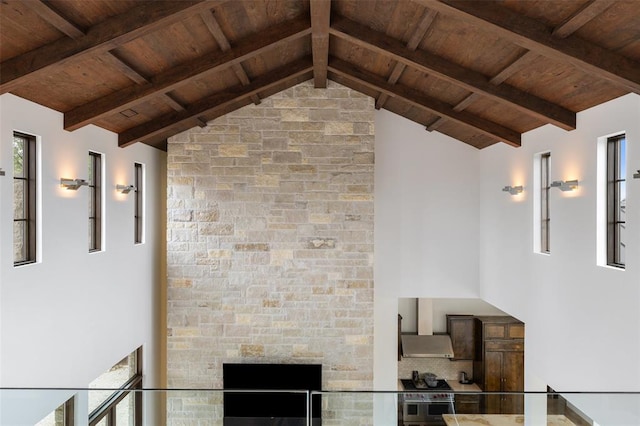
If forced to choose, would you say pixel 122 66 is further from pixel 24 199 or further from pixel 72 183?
pixel 24 199

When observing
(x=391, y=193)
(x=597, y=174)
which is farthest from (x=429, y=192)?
(x=597, y=174)

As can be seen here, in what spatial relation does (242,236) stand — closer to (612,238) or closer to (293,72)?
(293,72)

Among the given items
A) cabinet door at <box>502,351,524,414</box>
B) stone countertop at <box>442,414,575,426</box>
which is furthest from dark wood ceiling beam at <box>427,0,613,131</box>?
cabinet door at <box>502,351,524,414</box>

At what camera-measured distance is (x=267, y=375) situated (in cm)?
687

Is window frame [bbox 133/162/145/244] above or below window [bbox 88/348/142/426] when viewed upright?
above

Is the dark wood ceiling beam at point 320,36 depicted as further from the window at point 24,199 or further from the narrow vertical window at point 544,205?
the narrow vertical window at point 544,205

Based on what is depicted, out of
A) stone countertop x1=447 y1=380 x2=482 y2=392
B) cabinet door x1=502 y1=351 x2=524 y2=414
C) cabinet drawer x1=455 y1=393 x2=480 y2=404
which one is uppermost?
cabinet drawer x1=455 y1=393 x2=480 y2=404

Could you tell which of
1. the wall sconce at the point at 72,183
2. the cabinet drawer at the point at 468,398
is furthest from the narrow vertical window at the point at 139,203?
the cabinet drawer at the point at 468,398

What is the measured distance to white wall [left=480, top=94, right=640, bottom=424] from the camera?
4.05 meters

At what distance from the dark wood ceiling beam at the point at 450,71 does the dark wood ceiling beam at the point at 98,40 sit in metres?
1.61

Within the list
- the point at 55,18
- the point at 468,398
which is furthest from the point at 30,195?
the point at 468,398

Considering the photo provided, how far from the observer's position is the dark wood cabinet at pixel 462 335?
1005 centimetres

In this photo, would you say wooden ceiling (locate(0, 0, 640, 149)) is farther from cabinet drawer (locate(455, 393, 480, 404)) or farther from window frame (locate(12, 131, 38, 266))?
cabinet drawer (locate(455, 393, 480, 404))

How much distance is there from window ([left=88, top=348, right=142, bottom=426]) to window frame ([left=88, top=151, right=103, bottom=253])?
63.5 inches
